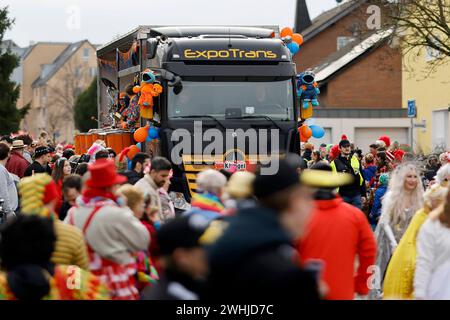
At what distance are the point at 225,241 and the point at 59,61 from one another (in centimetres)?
12551

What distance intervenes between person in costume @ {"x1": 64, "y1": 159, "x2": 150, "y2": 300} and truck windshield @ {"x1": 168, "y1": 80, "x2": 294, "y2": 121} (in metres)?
8.93

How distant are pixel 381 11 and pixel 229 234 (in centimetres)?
2767

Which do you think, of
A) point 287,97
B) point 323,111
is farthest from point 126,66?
point 323,111

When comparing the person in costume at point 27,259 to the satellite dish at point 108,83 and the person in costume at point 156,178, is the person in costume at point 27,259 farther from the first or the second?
the satellite dish at point 108,83

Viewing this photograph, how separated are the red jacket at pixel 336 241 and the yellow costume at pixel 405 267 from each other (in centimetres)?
86

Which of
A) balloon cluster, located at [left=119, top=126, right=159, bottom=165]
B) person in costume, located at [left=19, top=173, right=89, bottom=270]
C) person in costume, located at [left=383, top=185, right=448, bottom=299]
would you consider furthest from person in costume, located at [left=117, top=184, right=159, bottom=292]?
balloon cluster, located at [left=119, top=126, right=159, bottom=165]

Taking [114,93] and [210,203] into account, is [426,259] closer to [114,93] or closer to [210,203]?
[210,203]

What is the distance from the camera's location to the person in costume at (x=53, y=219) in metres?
7.37

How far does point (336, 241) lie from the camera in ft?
25.1

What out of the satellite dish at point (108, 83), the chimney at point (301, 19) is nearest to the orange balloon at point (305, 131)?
the satellite dish at point (108, 83)

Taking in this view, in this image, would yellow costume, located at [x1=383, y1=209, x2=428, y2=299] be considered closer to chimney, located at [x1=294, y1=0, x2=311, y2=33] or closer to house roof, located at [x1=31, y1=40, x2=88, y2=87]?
chimney, located at [x1=294, y1=0, x2=311, y2=33]

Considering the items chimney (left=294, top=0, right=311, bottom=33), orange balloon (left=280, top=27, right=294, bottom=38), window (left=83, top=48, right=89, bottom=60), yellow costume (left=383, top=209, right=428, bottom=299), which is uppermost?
window (left=83, top=48, right=89, bottom=60)

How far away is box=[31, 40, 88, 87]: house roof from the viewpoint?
12350 cm

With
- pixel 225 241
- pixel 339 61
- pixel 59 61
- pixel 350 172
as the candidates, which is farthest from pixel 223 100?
pixel 59 61
